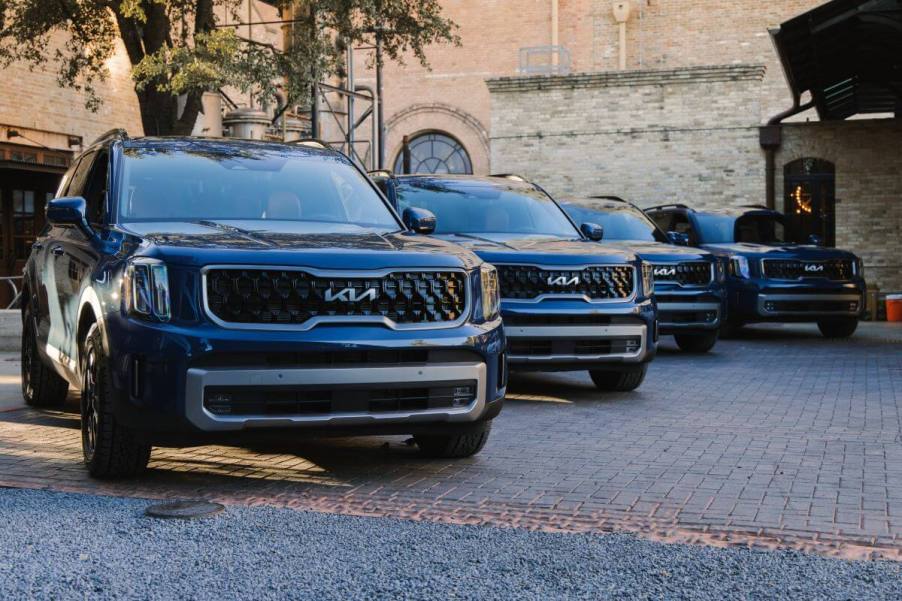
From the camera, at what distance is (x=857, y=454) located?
740 cm

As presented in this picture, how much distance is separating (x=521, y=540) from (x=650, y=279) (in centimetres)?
557

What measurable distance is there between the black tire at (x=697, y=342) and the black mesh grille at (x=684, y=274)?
72 centimetres

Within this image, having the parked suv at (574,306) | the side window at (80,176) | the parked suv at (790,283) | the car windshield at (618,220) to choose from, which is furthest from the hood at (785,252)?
the side window at (80,176)

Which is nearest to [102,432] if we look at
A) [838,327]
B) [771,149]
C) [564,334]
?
[564,334]

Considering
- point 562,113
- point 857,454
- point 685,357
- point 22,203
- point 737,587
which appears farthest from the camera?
point 562,113

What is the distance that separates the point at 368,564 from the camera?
474cm

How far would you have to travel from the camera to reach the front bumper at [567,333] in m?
9.77

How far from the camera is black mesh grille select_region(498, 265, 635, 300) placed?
988 centimetres

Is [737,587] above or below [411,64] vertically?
below

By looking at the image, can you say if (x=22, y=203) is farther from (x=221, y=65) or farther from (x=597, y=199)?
(x=597, y=199)

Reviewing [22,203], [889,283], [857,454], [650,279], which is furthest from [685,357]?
[22,203]

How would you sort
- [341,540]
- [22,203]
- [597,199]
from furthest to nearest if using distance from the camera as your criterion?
[22,203] < [597,199] < [341,540]

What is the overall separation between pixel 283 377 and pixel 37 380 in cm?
424

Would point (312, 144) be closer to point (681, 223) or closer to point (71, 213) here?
point (71, 213)
